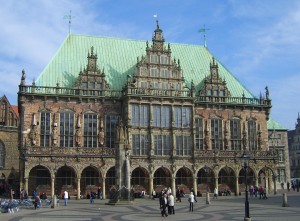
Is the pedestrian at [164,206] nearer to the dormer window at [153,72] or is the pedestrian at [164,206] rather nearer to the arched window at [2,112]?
the dormer window at [153,72]

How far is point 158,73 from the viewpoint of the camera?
5216 cm

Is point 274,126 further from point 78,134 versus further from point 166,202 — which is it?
point 166,202

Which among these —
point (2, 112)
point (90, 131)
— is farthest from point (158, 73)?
point (2, 112)

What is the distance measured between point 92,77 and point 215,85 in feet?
53.0

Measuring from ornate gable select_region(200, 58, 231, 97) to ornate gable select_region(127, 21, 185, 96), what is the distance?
14.1 ft

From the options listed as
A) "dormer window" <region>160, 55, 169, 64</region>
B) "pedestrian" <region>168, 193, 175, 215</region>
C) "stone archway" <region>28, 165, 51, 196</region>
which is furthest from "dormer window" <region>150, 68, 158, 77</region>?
"pedestrian" <region>168, 193, 175, 215</region>

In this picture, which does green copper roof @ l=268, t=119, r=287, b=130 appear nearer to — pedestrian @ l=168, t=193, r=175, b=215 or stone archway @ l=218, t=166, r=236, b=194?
stone archway @ l=218, t=166, r=236, b=194

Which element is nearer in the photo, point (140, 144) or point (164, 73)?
point (140, 144)

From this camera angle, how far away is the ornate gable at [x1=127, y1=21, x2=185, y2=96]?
2013 inches

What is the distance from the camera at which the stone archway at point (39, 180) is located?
46.6m

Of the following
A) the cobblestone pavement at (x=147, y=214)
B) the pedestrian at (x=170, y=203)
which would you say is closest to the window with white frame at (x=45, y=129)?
the cobblestone pavement at (x=147, y=214)

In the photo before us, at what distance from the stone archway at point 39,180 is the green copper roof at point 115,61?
10.00 metres

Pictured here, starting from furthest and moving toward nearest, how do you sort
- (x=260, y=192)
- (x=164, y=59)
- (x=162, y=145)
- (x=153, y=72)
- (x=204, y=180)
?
(x=204, y=180) → (x=164, y=59) → (x=153, y=72) → (x=162, y=145) → (x=260, y=192)

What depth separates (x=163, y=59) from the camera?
52656 millimetres
